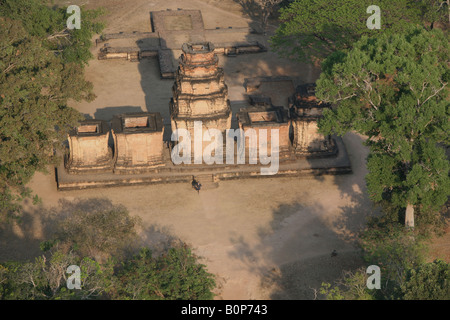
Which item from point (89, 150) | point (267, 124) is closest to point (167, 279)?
point (89, 150)

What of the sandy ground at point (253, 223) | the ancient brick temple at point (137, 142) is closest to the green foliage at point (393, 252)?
the sandy ground at point (253, 223)

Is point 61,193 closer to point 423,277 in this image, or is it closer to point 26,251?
point 26,251

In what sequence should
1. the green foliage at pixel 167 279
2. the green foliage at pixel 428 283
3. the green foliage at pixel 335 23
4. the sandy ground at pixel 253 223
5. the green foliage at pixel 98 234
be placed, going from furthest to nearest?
the green foliage at pixel 335 23 → the green foliage at pixel 98 234 → the sandy ground at pixel 253 223 → the green foliage at pixel 167 279 → the green foliage at pixel 428 283

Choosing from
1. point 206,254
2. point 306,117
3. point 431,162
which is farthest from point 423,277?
point 306,117

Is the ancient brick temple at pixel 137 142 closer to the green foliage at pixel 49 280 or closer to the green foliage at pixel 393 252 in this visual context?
the green foliage at pixel 49 280

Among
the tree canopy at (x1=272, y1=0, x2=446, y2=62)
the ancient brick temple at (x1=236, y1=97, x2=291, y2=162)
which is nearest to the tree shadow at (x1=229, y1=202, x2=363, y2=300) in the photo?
the ancient brick temple at (x1=236, y1=97, x2=291, y2=162)

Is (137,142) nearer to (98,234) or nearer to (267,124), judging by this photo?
(98,234)

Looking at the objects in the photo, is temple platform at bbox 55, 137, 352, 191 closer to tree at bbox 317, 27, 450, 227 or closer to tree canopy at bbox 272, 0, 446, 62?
tree at bbox 317, 27, 450, 227
